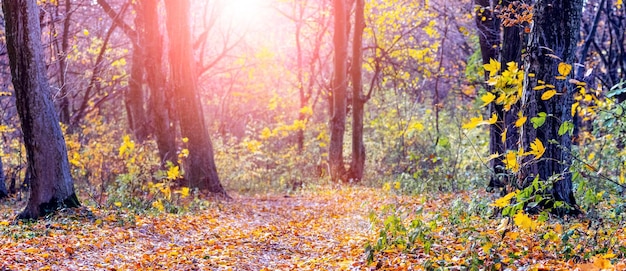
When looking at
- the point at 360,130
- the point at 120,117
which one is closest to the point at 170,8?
the point at 360,130

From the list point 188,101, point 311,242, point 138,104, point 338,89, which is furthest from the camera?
point 138,104

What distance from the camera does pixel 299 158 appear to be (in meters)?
22.5

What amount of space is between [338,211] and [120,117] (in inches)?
789

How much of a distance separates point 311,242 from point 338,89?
9405 millimetres

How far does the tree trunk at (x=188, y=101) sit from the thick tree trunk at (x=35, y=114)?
434 centimetres

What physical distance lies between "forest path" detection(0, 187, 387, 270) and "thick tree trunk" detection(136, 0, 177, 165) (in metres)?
3.93

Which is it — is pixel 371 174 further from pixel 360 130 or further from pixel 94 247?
pixel 94 247

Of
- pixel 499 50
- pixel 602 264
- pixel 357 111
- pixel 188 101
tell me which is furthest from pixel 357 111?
pixel 602 264

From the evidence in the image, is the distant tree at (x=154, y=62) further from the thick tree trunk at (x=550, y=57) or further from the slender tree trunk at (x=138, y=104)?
the thick tree trunk at (x=550, y=57)

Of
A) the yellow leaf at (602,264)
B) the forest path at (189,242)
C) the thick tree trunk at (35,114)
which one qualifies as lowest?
the forest path at (189,242)

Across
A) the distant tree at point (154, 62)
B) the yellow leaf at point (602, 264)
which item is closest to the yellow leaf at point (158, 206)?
the distant tree at point (154, 62)

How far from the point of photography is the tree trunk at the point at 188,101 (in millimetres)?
12469

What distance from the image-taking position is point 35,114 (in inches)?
323

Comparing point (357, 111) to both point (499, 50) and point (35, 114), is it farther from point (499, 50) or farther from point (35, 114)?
point (35, 114)
